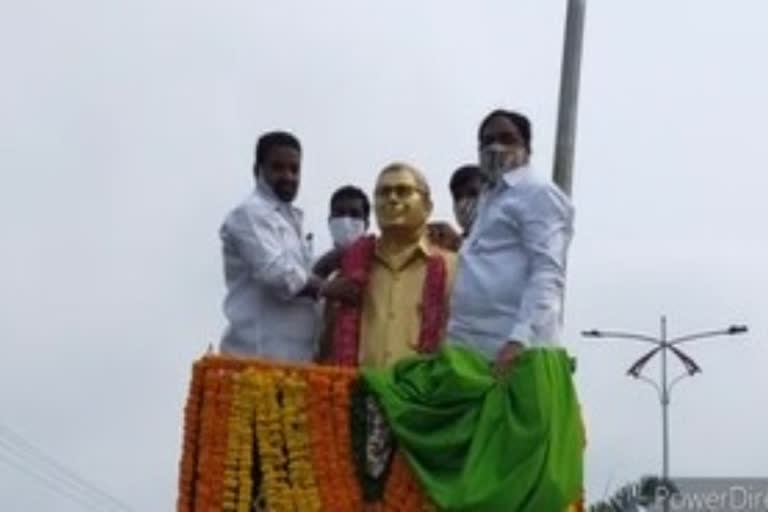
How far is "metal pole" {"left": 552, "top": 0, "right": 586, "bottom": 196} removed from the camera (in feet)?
26.9

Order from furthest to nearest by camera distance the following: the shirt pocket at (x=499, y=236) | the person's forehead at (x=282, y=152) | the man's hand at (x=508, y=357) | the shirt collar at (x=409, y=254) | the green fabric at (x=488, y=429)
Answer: the person's forehead at (x=282, y=152) → the shirt collar at (x=409, y=254) → the shirt pocket at (x=499, y=236) → the man's hand at (x=508, y=357) → the green fabric at (x=488, y=429)

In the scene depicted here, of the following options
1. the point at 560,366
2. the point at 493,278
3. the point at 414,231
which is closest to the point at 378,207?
the point at 414,231

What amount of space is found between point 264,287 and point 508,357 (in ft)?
3.36

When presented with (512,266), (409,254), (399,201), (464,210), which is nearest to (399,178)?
(399,201)

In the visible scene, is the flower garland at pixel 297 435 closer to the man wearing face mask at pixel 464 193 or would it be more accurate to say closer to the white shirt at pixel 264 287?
the white shirt at pixel 264 287

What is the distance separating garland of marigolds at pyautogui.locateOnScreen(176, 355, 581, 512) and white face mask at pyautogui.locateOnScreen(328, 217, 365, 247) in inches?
59.1

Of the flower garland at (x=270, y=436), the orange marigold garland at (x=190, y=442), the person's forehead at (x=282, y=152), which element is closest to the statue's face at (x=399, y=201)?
the person's forehead at (x=282, y=152)

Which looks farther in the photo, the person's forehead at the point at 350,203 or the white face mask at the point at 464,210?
the person's forehead at the point at 350,203

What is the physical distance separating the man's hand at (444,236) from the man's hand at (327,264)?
34 centimetres

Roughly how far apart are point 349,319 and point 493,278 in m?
0.57

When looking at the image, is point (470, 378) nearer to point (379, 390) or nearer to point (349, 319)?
point (379, 390)

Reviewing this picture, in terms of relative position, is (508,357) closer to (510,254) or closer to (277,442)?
(510,254)

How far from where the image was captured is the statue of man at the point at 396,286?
5844 mm

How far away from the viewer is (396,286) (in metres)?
5.96
